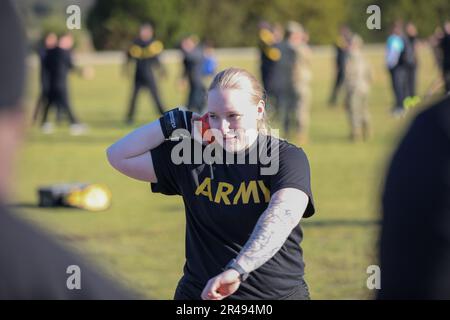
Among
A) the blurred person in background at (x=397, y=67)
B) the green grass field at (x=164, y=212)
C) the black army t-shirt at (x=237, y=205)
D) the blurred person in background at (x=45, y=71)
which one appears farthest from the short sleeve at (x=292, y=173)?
the blurred person in background at (x=397, y=67)

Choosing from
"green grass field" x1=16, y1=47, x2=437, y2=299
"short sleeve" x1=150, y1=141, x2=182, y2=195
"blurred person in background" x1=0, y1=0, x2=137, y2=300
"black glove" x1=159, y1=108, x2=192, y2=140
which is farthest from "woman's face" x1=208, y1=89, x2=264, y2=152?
"blurred person in background" x1=0, y1=0, x2=137, y2=300

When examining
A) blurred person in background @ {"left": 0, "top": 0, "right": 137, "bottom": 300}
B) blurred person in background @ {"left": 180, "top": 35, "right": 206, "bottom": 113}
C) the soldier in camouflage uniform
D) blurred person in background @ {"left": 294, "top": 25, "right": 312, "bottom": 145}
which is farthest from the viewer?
blurred person in background @ {"left": 180, "top": 35, "right": 206, "bottom": 113}

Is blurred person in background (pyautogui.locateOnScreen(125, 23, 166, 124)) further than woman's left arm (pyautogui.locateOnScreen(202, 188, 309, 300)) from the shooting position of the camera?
Yes

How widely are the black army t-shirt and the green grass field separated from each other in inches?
19.5

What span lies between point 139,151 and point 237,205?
571mm

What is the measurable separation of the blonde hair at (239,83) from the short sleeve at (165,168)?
14.6 inches

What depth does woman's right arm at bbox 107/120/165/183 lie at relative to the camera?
4516 mm

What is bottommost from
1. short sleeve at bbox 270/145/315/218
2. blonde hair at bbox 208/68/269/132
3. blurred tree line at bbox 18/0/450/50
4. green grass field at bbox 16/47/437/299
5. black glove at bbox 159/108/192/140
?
green grass field at bbox 16/47/437/299

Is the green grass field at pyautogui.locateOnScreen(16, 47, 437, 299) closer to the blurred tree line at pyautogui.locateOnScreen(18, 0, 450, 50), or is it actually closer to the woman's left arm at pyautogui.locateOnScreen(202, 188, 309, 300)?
the woman's left arm at pyautogui.locateOnScreen(202, 188, 309, 300)

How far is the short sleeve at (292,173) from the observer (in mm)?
4207

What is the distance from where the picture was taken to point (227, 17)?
58.4 metres

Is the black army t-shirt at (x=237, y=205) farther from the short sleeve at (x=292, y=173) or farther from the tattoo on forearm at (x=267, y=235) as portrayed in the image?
the tattoo on forearm at (x=267, y=235)
